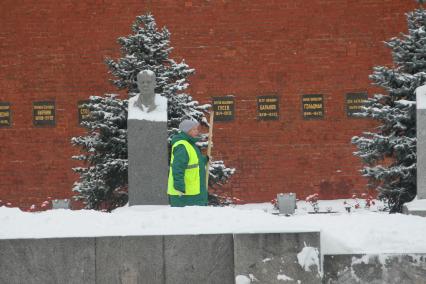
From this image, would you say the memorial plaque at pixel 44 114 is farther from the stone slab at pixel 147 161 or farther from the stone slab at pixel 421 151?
the stone slab at pixel 421 151

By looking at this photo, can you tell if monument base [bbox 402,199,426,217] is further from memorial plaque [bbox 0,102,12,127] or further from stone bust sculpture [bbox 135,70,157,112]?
A: memorial plaque [bbox 0,102,12,127]

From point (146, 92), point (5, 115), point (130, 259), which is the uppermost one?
point (146, 92)

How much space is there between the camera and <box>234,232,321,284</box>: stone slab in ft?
15.0

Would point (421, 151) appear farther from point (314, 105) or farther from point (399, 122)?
point (314, 105)

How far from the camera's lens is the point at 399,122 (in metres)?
10.5

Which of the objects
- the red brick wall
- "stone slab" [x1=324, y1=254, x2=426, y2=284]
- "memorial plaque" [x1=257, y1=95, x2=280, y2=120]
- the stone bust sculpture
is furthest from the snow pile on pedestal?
"memorial plaque" [x1=257, y1=95, x2=280, y2=120]

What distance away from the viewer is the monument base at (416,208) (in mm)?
9094

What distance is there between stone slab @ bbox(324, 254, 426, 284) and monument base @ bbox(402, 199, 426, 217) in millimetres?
4686

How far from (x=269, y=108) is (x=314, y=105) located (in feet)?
3.23

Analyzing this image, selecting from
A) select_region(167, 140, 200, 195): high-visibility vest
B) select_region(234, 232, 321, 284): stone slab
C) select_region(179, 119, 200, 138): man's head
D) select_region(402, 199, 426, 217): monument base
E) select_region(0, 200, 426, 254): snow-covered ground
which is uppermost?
select_region(179, 119, 200, 138): man's head

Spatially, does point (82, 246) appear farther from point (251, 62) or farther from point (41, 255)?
point (251, 62)

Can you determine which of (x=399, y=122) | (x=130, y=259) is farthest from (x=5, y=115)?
(x=130, y=259)

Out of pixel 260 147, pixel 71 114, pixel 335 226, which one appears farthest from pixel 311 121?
pixel 335 226

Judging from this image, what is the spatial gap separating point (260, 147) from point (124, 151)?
5.38 meters
